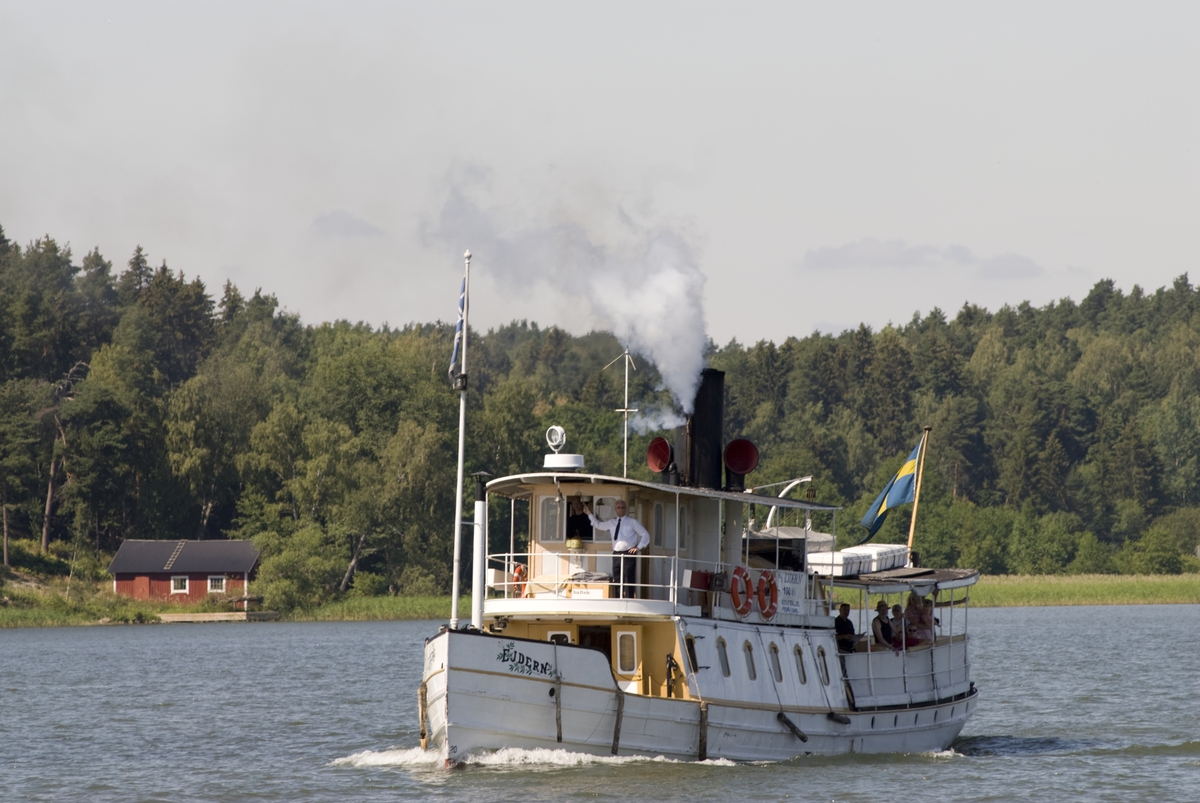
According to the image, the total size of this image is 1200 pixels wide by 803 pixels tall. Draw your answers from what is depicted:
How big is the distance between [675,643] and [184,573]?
68287 millimetres

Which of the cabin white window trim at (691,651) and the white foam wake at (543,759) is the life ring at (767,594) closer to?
the cabin white window trim at (691,651)

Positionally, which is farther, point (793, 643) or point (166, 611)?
point (166, 611)

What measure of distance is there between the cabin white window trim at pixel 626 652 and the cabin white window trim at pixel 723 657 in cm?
142

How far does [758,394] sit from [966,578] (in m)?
136

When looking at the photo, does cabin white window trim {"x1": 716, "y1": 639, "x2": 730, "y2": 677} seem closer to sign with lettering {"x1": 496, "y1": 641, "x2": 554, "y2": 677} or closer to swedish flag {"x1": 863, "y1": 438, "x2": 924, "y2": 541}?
sign with lettering {"x1": 496, "y1": 641, "x2": 554, "y2": 677}

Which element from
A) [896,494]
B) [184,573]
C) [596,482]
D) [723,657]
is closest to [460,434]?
[596,482]

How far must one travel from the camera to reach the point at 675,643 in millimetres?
26188

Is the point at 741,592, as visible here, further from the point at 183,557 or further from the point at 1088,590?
the point at 1088,590

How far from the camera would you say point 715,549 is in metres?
28.7

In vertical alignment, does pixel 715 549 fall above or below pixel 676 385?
below

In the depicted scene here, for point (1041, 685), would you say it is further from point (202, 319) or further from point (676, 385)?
point (202, 319)

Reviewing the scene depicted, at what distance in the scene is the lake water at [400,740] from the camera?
25141 mm

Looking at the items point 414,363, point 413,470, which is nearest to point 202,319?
point 414,363

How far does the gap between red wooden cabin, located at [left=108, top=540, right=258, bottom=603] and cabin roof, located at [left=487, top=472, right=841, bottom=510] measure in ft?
209
